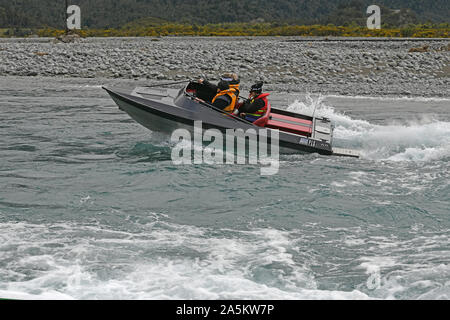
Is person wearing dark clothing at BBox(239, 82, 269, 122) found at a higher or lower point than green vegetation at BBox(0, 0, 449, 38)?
lower

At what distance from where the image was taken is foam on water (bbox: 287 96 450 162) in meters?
11.7

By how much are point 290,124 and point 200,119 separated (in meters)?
2.02

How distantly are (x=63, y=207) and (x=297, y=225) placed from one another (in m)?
3.46

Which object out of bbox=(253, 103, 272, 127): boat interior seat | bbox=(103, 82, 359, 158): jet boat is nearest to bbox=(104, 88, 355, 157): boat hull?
bbox=(103, 82, 359, 158): jet boat

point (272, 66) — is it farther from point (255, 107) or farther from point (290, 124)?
point (255, 107)

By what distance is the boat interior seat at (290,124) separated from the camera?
1174 centimetres

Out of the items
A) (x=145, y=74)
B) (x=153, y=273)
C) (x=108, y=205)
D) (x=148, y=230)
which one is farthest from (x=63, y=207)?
(x=145, y=74)

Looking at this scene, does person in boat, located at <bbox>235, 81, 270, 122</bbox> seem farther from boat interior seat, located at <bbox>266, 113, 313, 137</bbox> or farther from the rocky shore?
the rocky shore

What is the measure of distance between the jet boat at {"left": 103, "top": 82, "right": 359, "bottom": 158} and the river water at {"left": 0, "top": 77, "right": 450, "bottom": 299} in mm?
327

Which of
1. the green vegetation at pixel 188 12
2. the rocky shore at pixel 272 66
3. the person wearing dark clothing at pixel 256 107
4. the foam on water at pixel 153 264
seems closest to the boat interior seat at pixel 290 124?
the person wearing dark clothing at pixel 256 107

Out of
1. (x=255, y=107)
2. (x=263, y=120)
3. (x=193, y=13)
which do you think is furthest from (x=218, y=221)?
(x=193, y=13)

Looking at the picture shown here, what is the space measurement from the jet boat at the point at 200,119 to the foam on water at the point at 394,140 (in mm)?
711

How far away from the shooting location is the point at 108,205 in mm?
8461

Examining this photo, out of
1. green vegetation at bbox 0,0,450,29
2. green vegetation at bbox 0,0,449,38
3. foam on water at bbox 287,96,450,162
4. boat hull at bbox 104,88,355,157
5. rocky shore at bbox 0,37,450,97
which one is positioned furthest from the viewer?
green vegetation at bbox 0,0,450,29
